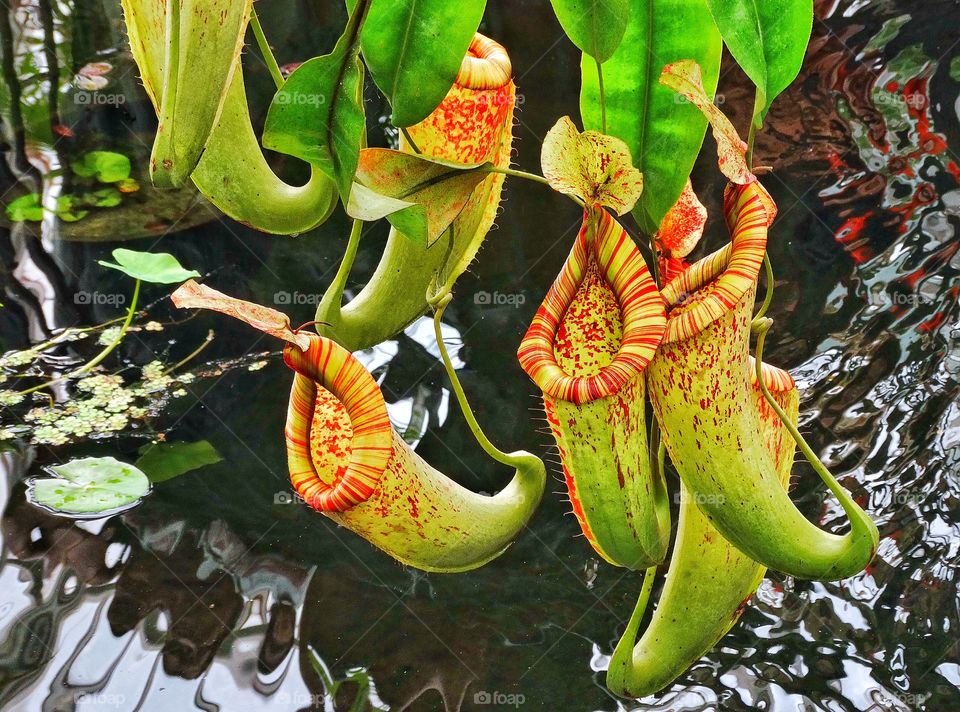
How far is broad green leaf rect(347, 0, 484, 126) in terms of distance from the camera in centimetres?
73

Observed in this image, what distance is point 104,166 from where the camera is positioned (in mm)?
2920

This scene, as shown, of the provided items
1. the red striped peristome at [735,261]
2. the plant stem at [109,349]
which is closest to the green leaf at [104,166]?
the plant stem at [109,349]

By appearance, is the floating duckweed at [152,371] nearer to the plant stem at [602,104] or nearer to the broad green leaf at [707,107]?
the plant stem at [602,104]

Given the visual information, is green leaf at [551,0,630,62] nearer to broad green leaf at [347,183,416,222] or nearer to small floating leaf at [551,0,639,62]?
small floating leaf at [551,0,639,62]

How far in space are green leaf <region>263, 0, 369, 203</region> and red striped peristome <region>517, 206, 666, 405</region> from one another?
258 mm

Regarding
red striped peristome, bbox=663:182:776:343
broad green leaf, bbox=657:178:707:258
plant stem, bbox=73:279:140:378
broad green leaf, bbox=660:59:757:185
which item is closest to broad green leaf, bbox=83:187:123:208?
plant stem, bbox=73:279:140:378

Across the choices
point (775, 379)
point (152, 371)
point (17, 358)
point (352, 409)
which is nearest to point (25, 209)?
point (17, 358)

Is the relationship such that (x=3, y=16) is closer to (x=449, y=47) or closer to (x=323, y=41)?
(x=323, y=41)

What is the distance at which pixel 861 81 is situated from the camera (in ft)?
8.06

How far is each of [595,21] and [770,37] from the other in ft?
0.54

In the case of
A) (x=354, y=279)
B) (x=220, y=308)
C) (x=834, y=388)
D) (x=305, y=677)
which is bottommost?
(x=305, y=677)

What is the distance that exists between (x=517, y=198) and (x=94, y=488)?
144cm

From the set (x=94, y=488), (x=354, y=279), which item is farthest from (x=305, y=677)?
(x=354, y=279)

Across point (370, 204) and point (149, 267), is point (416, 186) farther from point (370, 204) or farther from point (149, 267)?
point (149, 267)
